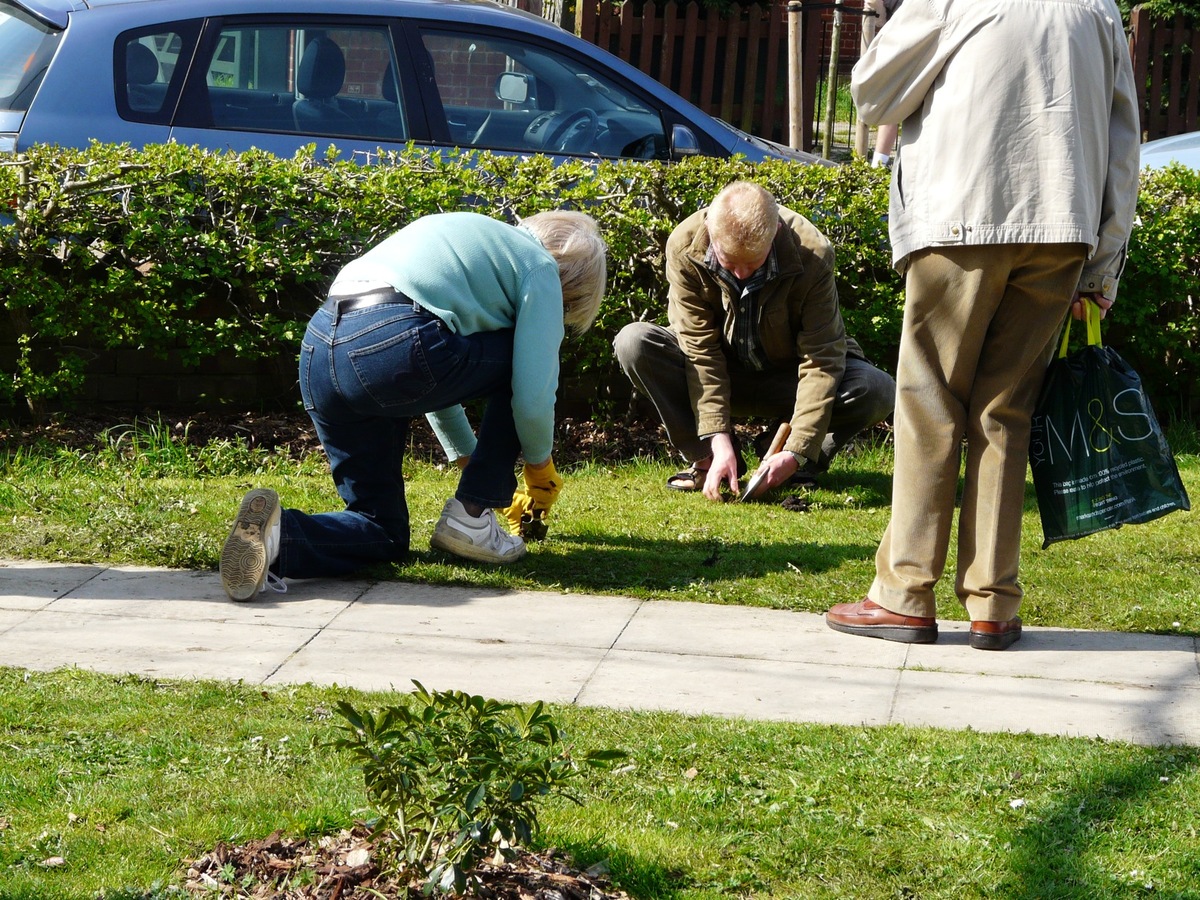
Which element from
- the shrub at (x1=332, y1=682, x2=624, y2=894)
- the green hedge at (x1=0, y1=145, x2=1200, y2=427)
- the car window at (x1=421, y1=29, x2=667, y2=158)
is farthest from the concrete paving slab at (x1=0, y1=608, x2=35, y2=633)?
the car window at (x1=421, y1=29, x2=667, y2=158)

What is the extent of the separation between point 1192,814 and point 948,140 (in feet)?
5.97

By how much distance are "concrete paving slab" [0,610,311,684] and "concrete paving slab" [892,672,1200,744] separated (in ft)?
5.57

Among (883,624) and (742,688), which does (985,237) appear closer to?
(883,624)

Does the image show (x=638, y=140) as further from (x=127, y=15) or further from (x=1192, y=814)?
(x=1192, y=814)

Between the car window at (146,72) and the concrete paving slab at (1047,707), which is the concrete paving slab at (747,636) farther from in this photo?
the car window at (146,72)

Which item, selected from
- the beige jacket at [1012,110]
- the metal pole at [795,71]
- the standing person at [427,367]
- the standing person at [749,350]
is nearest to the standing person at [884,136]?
the beige jacket at [1012,110]

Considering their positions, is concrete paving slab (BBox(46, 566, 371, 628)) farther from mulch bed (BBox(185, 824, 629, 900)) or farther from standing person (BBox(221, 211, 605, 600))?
mulch bed (BBox(185, 824, 629, 900))

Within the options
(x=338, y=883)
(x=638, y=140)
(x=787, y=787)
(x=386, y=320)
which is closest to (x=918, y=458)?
(x=787, y=787)

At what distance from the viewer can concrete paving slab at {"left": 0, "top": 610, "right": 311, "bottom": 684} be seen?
377 cm

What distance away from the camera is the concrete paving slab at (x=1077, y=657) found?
3.89 m

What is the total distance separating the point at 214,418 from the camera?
6641 mm

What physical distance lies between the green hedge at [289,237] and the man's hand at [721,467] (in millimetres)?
974

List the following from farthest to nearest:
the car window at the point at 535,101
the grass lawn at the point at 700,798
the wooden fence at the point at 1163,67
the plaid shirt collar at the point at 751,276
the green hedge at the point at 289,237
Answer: the wooden fence at the point at 1163,67, the car window at the point at 535,101, the green hedge at the point at 289,237, the plaid shirt collar at the point at 751,276, the grass lawn at the point at 700,798

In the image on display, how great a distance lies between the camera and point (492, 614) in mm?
4355
